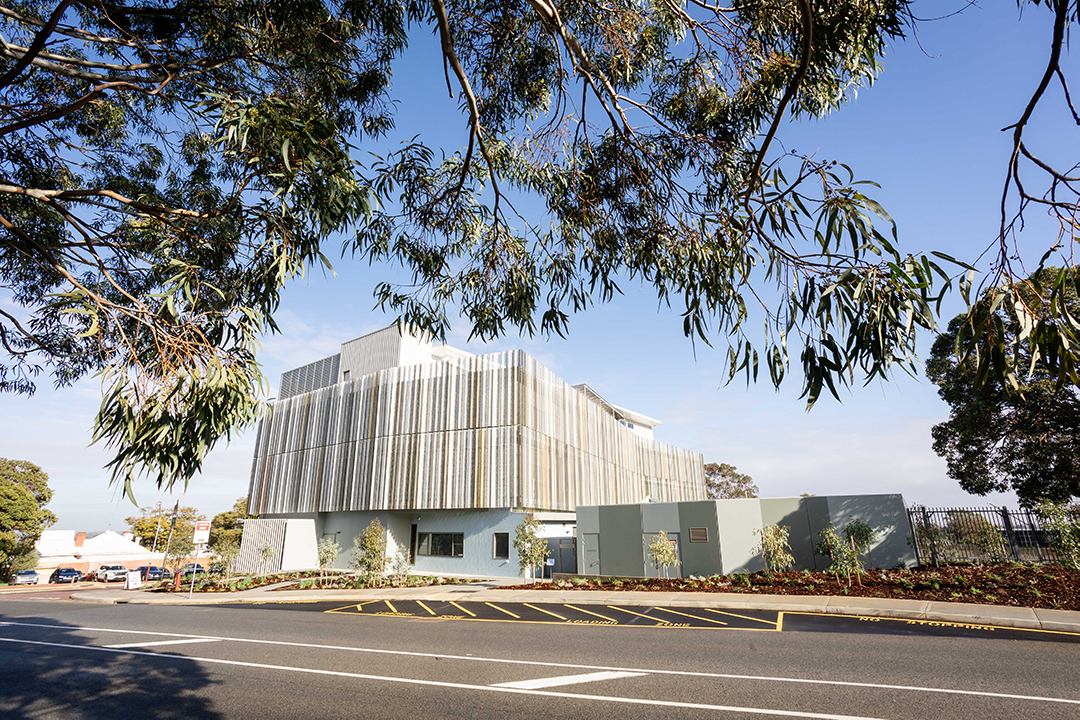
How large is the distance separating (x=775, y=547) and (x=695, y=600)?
4.05 metres

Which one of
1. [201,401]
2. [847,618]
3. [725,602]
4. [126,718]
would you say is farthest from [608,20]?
[725,602]

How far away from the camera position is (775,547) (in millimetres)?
17484

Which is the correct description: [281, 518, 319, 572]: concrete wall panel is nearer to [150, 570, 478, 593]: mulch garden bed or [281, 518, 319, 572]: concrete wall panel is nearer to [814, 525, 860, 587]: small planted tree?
[150, 570, 478, 593]: mulch garden bed

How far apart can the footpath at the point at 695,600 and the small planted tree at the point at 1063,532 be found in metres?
4.33

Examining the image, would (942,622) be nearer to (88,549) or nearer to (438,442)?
(438,442)

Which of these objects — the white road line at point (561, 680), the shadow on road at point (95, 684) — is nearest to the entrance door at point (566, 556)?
the shadow on road at point (95, 684)

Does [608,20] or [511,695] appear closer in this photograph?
[511,695]

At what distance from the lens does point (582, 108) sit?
20.8 feet

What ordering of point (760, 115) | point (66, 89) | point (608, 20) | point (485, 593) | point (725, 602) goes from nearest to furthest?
point (760, 115) < point (608, 20) < point (66, 89) < point (725, 602) < point (485, 593)

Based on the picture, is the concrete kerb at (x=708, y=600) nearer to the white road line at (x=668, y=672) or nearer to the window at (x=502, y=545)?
the white road line at (x=668, y=672)

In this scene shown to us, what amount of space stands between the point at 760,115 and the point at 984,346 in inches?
173

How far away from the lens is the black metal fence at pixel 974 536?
699 inches

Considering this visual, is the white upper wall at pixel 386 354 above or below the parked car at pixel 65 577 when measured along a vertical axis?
above

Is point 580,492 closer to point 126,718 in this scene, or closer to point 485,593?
point 485,593
